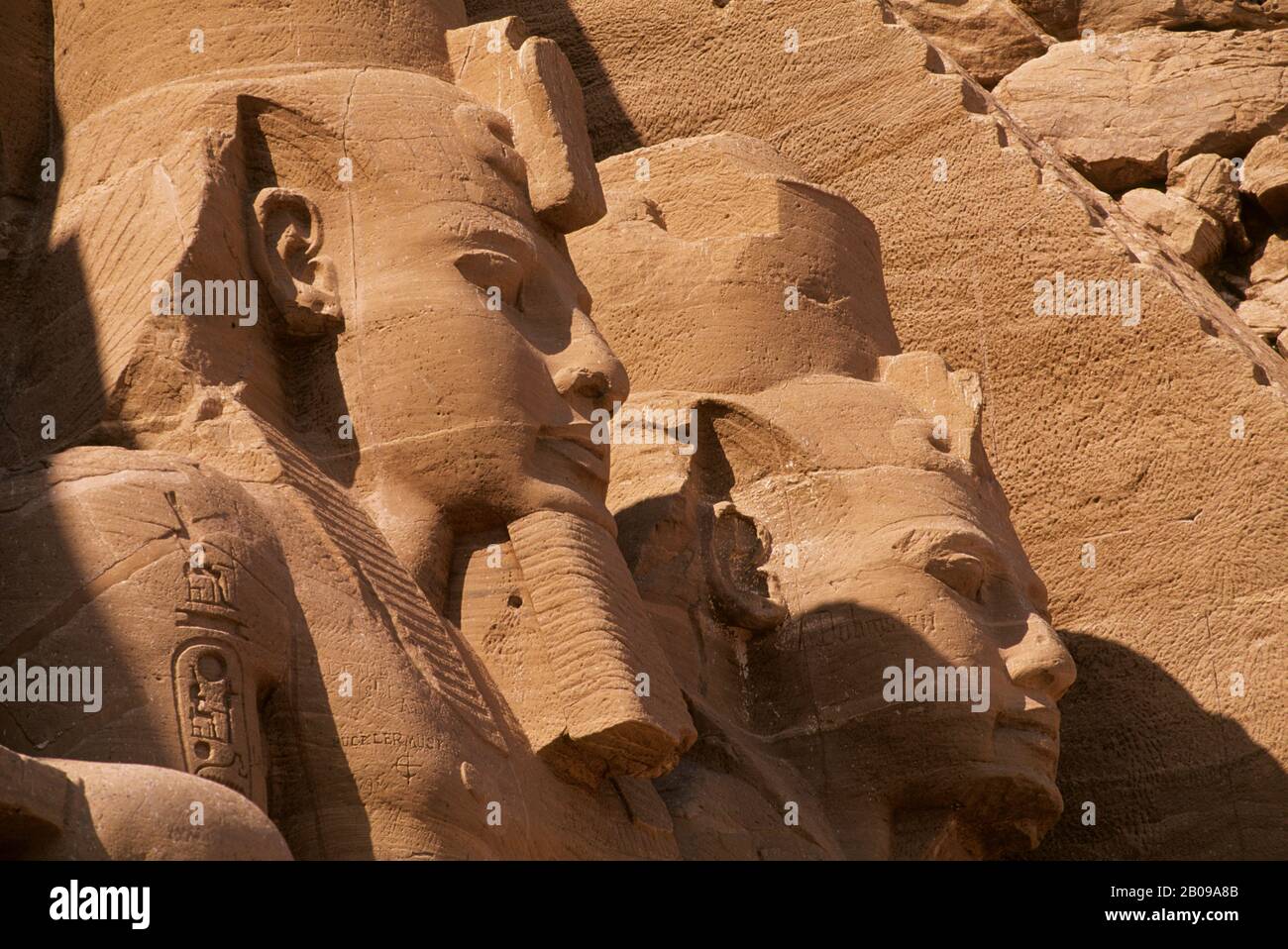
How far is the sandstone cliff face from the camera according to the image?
9.97 m

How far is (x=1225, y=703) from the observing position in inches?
390

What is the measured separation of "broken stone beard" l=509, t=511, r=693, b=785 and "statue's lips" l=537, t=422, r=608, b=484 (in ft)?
0.57

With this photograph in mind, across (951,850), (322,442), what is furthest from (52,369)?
(951,850)

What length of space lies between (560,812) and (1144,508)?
377cm

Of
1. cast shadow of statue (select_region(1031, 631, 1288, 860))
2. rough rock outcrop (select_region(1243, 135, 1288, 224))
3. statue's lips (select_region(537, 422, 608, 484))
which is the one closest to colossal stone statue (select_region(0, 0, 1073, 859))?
statue's lips (select_region(537, 422, 608, 484))

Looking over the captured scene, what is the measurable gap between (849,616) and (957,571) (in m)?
0.33

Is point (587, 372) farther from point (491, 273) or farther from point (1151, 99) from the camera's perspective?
point (1151, 99)

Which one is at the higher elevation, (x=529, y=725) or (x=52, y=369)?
(x=52, y=369)

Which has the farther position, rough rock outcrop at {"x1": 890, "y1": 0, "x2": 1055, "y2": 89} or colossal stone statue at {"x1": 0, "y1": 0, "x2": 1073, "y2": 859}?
rough rock outcrop at {"x1": 890, "y1": 0, "x2": 1055, "y2": 89}

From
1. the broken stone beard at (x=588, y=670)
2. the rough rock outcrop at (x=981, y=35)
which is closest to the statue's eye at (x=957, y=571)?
the broken stone beard at (x=588, y=670)

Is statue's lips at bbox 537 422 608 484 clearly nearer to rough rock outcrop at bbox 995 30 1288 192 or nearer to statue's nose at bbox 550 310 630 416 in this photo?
statue's nose at bbox 550 310 630 416

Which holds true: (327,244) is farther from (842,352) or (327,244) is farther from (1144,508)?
(1144,508)

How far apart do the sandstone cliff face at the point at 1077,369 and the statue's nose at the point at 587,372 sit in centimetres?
308

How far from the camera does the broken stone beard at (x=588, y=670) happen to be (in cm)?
710
